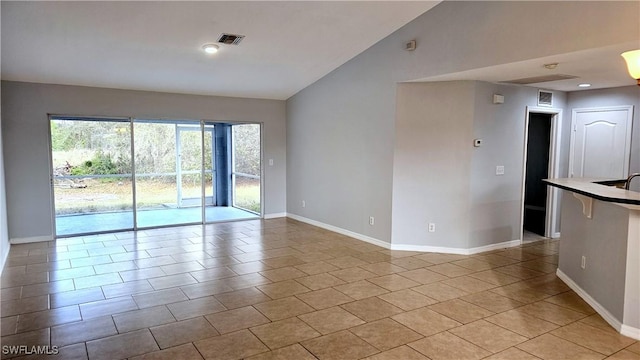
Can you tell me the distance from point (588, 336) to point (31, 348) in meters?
4.04

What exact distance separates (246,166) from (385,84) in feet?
12.0

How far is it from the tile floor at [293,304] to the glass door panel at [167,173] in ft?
5.25

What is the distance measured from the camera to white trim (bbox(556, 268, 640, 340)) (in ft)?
9.89

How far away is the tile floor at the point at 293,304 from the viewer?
2.84 metres

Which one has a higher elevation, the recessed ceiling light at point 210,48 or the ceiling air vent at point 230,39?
the ceiling air vent at point 230,39

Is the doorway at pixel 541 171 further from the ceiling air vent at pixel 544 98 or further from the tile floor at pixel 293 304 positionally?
the tile floor at pixel 293 304

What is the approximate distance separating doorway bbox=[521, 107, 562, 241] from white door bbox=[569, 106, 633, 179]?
0.25m

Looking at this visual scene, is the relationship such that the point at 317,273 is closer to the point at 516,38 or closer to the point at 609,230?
the point at 609,230

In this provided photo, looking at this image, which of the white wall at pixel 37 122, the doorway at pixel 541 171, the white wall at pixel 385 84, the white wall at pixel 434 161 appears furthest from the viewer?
the doorway at pixel 541 171

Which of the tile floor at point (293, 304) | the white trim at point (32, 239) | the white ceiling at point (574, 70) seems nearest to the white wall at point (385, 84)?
the white ceiling at point (574, 70)

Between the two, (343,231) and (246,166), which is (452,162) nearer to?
(343,231)

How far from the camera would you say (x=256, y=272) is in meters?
4.49

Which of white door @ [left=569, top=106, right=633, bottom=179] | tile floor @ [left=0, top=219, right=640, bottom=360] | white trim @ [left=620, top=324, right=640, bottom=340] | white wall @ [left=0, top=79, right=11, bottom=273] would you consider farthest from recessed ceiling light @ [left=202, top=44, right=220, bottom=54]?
white door @ [left=569, top=106, right=633, bottom=179]

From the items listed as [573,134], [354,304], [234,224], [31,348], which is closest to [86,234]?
[234,224]
